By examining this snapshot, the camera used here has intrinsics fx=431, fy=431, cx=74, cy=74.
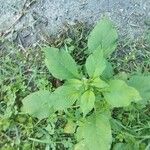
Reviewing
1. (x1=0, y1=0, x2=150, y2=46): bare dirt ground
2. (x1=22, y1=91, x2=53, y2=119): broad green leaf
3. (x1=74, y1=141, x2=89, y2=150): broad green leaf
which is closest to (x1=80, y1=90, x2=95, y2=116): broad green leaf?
(x1=22, y1=91, x2=53, y2=119): broad green leaf

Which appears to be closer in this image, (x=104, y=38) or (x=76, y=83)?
(x=76, y=83)

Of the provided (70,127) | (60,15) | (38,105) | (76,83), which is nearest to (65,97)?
(76,83)

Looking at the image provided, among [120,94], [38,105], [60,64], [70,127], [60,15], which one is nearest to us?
[120,94]

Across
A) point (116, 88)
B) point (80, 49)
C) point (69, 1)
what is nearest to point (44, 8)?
point (69, 1)

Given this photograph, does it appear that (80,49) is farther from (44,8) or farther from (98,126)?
(98,126)

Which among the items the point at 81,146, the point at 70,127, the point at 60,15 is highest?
the point at 60,15

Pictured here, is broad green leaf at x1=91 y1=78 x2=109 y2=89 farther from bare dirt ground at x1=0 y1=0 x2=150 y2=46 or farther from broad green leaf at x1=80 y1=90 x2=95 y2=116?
bare dirt ground at x1=0 y1=0 x2=150 y2=46

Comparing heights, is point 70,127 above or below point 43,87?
below

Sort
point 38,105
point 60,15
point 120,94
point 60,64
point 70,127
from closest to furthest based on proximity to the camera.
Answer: point 120,94
point 60,64
point 38,105
point 70,127
point 60,15

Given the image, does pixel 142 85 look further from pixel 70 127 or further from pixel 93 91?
pixel 70 127
